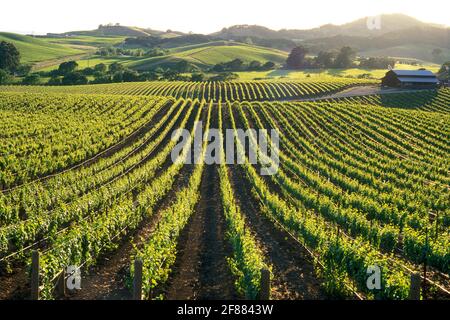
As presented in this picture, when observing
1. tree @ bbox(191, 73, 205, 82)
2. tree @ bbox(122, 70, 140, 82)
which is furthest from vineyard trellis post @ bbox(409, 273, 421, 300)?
tree @ bbox(122, 70, 140, 82)

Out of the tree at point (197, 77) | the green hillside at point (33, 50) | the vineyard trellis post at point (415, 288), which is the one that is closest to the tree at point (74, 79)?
the tree at point (197, 77)

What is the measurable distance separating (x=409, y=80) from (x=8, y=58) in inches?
4180

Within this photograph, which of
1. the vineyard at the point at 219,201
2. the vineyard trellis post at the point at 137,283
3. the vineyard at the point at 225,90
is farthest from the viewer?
the vineyard at the point at 225,90

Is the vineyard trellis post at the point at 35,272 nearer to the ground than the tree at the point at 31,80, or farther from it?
nearer to the ground

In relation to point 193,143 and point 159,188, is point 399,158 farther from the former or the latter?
point 159,188

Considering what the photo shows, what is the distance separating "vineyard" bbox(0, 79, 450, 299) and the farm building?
3339 centimetres

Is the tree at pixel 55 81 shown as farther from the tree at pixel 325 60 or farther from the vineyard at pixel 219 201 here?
the tree at pixel 325 60

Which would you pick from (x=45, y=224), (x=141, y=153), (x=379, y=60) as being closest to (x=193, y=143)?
(x=141, y=153)

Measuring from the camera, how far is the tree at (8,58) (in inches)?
4764

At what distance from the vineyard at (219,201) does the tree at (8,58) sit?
67311 millimetres

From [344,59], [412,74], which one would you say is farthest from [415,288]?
[344,59]

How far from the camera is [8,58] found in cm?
12231

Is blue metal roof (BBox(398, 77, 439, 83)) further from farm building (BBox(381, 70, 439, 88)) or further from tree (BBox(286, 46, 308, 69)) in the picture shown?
tree (BBox(286, 46, 308, 69))

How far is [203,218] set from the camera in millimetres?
22641
